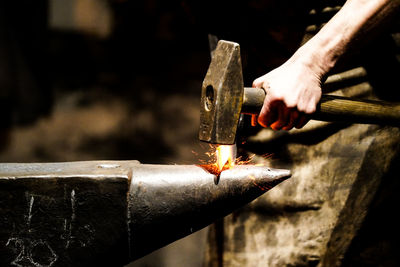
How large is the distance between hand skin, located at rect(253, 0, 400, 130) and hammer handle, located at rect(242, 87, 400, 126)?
4 cm

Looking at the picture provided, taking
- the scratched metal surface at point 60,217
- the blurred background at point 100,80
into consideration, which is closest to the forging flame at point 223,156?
the scratched metal surface at point 60,217

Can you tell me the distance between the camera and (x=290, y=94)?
3.36 ft

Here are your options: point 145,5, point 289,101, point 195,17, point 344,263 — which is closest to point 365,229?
point 344,263

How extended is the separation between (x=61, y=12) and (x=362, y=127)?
3.40 m

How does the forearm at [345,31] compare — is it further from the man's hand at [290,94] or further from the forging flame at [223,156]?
the forging flame at [223,156]

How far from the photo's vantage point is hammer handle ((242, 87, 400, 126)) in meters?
1.05

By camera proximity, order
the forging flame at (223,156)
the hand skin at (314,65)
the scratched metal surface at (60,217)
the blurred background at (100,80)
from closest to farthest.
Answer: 1. the scratched metal surface at (60,217)
2. the hand skin at (314,65)
3. the forging flame at (223,156)
4. the blurred background at (100,80)

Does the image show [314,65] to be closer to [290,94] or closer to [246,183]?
[290,94]

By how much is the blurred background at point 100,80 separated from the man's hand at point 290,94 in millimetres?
2711

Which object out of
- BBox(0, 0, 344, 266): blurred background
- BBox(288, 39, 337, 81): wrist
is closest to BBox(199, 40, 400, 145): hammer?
BBox(288, 39, 337, 81): wrist

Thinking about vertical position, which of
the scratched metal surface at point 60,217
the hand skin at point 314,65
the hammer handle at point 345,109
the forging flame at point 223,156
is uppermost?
the hand skin at point 314,65

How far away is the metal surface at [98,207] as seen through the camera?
0.94 metres

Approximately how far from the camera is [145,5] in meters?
3.71

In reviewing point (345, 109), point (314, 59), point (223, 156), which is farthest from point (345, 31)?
point (223, 156)
